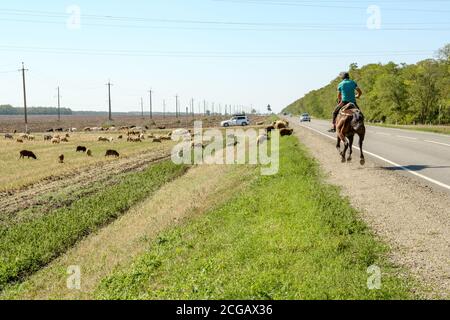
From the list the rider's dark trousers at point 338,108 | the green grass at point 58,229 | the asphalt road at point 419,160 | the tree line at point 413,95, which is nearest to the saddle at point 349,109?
the rider's dark trousers at point 338,108

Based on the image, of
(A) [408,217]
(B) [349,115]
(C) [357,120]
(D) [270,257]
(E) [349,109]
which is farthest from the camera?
(E) [349,109]

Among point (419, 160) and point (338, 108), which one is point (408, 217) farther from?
point (419, 160)

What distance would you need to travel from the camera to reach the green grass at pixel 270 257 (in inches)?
231

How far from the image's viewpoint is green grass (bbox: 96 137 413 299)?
19.3 feet

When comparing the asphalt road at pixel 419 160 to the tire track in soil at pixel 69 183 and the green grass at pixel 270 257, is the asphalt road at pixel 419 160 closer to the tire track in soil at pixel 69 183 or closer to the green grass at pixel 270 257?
the green grass at pixel 270 257

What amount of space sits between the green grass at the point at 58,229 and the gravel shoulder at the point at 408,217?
7.85 meters

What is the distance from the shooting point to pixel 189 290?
6.48 m

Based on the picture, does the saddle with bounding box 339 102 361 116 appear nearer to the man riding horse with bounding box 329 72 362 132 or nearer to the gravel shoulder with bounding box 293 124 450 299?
the man riding horse with bounding box 329 72 362 132

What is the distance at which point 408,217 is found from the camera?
8500 mm

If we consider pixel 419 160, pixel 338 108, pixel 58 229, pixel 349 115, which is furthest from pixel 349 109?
pixel 58 229

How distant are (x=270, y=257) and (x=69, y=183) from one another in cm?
1738
